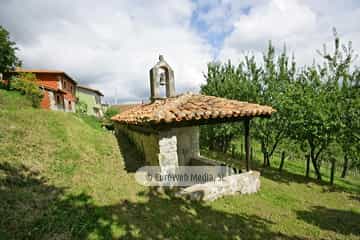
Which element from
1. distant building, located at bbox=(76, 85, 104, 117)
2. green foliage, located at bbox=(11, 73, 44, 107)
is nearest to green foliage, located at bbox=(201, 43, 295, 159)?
green foliage, located at bbox=(11, 73, 44, 107)

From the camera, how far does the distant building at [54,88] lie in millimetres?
21656

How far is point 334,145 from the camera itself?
32.1ft

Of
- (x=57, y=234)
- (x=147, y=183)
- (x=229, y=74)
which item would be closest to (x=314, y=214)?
(x=147, y=183)

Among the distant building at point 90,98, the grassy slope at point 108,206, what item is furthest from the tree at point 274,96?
the distant building at point 90,98

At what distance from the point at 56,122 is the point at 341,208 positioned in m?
12.6

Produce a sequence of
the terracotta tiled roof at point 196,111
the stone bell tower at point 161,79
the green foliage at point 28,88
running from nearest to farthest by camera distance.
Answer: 1. the terracotta tiled roof at point 196,111
2. the stone bell tower at point 161,79
3. the green foliage at point 28,88

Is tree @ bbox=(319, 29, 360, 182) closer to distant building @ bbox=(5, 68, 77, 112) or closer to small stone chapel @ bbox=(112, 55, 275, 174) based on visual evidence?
small stone chapel @ bbox=(112, 55, 275, 174)

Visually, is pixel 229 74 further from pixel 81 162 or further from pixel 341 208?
pixel 81 162

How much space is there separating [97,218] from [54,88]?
2387 cm

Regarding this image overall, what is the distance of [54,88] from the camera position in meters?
23.0

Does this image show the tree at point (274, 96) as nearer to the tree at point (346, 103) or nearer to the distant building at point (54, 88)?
the tree at point (346, 103)

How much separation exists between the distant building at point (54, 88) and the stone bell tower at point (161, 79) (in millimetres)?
17793

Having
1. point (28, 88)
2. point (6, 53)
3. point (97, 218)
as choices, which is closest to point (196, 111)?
point (97, 218)

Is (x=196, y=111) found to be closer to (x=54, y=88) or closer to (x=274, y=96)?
(x=274, y=96)
